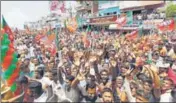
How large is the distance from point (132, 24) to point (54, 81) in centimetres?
3135

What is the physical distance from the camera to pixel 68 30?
23109 mm

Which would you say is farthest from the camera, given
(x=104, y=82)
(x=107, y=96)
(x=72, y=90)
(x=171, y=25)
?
(x=171, y=25)

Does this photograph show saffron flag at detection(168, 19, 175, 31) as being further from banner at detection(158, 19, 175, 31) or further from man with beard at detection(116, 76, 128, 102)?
Result: man with beard at detection(116, 76, 128, 102)

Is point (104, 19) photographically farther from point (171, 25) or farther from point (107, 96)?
point (107, 96)

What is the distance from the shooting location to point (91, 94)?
21.2 feet

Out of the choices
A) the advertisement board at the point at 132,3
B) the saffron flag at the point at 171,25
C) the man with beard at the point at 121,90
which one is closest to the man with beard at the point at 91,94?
the man with beard at the point at 121,90

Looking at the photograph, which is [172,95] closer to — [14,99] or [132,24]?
[14,99]

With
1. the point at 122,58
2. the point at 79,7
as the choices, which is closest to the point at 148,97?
the point at 122,58

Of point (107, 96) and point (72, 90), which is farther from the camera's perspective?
Answer: point (72, 90)

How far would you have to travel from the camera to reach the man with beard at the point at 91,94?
627 centimetres

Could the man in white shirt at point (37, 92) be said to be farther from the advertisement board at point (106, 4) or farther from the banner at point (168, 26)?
the advertisement board at point (106, 4)

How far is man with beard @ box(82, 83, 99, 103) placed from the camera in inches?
247

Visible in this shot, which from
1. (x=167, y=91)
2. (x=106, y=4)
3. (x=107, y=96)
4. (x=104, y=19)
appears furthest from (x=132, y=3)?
(x=107, y=96)

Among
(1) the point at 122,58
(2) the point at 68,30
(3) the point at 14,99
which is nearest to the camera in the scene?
(3) the point at 14,99
